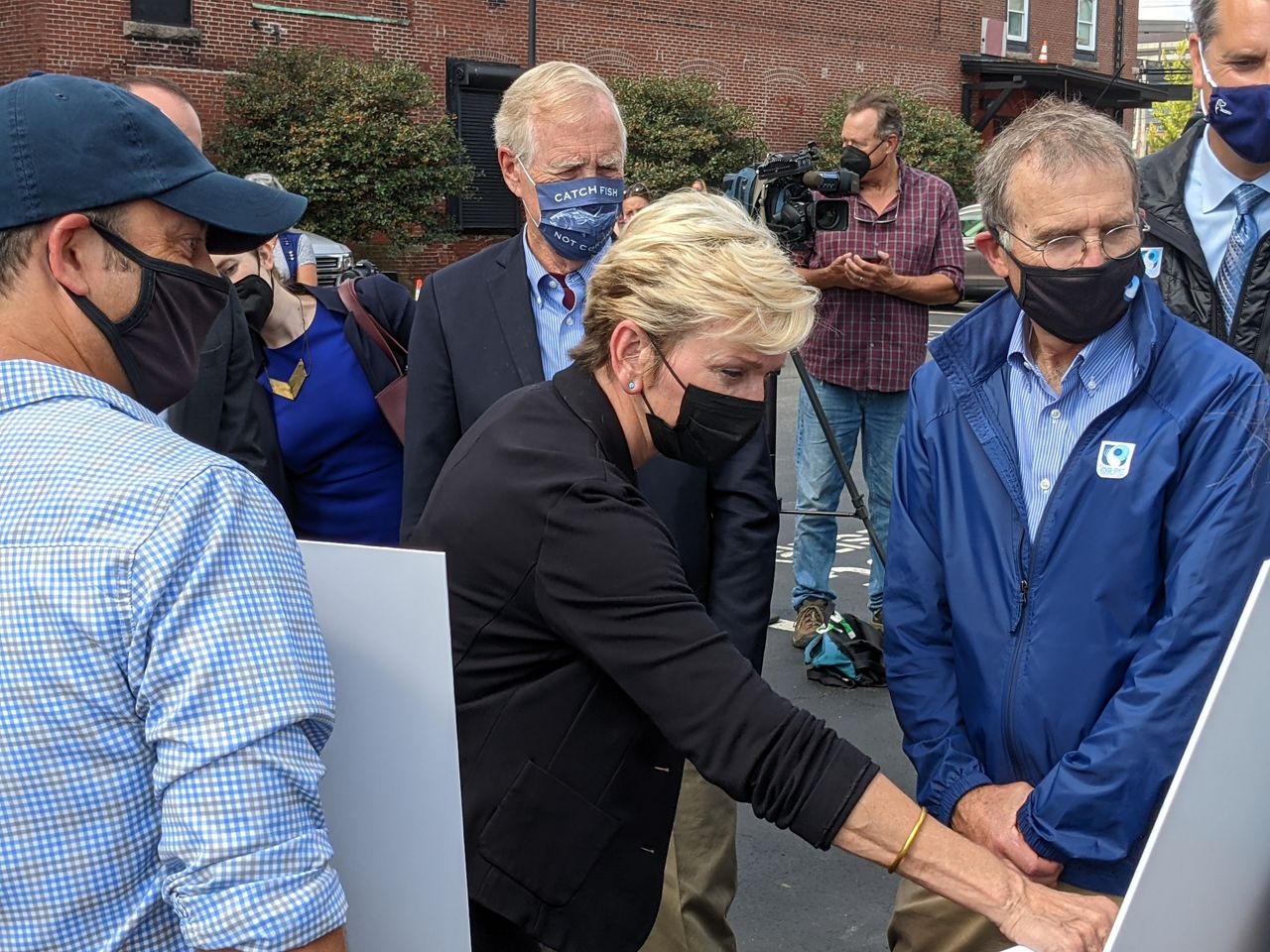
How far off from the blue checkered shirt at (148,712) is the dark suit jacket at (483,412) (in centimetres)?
161

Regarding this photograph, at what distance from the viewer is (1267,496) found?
219 cm

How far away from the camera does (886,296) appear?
5.96 m

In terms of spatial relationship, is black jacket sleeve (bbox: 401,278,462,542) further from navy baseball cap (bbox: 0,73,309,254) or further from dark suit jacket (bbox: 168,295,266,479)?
navy baseball cap (bbox: 0,73,309,254)

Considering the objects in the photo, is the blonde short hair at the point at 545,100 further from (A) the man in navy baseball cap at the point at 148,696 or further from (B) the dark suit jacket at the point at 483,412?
(A) the man in navy baseball cap at the point at 148,696

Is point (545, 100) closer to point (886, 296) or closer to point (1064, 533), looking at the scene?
point (1064, 533)

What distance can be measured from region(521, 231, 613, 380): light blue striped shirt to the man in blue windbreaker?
3.21 feet

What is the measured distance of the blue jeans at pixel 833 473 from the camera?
229 inches

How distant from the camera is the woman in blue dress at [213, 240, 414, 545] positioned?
141 inches

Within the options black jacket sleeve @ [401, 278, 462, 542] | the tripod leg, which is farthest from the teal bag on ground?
black jacket sleeve @ [401, 278, 462, 542]

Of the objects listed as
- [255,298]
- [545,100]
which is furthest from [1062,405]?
[255,298]

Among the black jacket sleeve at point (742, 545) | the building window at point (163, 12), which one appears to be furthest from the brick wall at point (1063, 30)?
the black jacket sleeve at point (742, 545)

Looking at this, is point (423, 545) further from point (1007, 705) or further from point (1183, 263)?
point (1183, 263)

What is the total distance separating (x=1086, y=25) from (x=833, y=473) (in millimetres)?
30974

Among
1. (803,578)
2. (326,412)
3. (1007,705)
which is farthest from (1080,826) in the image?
(803,578)
